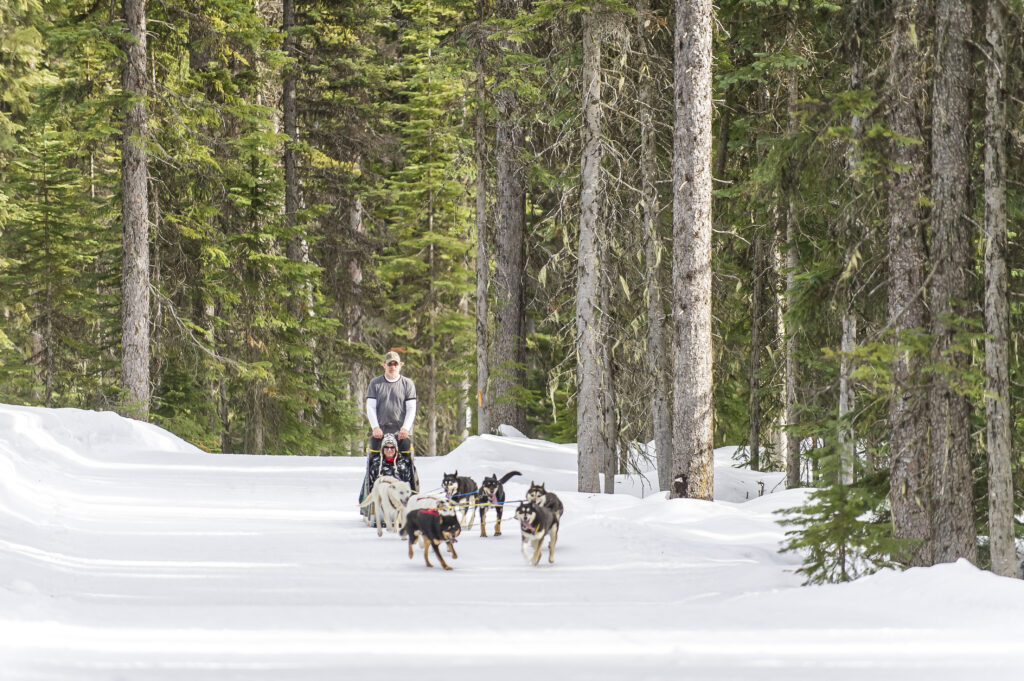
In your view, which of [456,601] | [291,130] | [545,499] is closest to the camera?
[456,601]

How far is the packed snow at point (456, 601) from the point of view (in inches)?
246

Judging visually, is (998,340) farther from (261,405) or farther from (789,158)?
(261,405)

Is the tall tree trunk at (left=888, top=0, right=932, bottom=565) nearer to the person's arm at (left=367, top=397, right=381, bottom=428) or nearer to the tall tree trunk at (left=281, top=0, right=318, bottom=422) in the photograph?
the person's arm at (left=367, top=397, right=381, bottom=428)

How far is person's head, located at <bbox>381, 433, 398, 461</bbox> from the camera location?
44.6 ft

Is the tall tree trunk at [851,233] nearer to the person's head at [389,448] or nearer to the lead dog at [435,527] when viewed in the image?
the lead dog at [435,527]

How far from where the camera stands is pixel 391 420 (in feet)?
45.7

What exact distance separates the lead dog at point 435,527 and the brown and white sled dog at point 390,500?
182 cm

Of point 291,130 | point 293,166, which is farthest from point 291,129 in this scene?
point 293,166

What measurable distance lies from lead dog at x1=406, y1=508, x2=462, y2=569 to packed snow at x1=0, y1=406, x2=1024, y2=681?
243mm

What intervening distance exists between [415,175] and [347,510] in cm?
2042

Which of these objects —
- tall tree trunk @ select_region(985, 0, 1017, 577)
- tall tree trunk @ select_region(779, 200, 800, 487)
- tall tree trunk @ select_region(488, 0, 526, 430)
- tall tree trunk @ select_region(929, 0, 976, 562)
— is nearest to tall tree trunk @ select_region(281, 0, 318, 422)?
tall tree trunk @ select_region(488, 0, 526, 430)

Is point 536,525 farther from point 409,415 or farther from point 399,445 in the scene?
point 399,445

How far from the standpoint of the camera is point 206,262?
30.1m

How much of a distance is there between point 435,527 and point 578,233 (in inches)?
390
